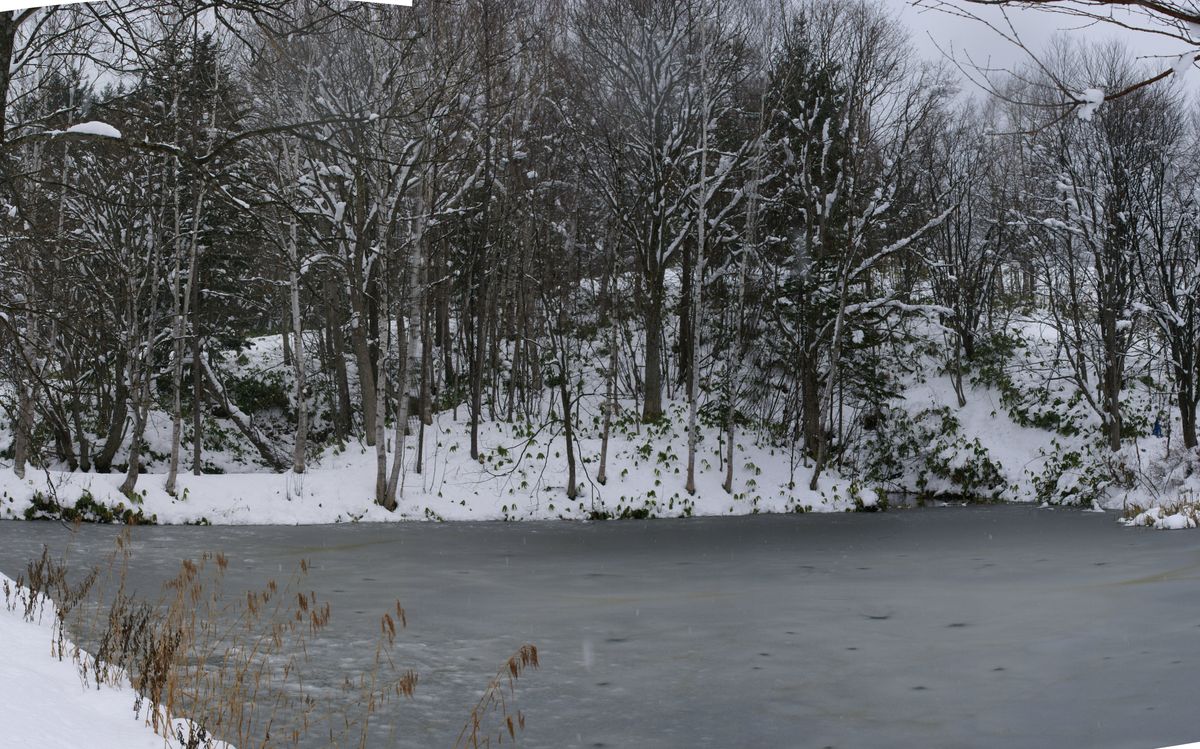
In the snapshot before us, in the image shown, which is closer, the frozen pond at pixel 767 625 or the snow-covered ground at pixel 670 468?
the frozen pond at pixel 767 625

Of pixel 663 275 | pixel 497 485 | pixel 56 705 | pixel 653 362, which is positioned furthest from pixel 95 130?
pixel 663 275

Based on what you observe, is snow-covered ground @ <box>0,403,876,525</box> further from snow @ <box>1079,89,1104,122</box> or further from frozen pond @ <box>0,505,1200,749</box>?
snow @ <box>1079,89,1104,122</box>

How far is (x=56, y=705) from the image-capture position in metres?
3.70

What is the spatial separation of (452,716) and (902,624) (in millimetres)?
3497

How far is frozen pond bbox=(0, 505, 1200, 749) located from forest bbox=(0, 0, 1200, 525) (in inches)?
115

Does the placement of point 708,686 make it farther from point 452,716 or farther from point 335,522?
point 335,522

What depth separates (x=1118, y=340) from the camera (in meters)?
16.8

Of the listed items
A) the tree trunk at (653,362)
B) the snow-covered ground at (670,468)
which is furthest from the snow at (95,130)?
the tree trunk at (653,362)

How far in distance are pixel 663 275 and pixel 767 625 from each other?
38.4 feet

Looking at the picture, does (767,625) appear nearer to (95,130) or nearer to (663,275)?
(95,130)

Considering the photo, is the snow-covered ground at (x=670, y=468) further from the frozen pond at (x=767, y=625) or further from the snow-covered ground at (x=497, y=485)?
the frozen pond at (x=767, y=625)

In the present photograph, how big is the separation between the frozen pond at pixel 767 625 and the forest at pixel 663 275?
9.62 ft

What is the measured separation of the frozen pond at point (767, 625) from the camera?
173 inches

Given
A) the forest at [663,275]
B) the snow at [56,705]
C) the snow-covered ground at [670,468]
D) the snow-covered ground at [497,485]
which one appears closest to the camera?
the snow at [56,705]
